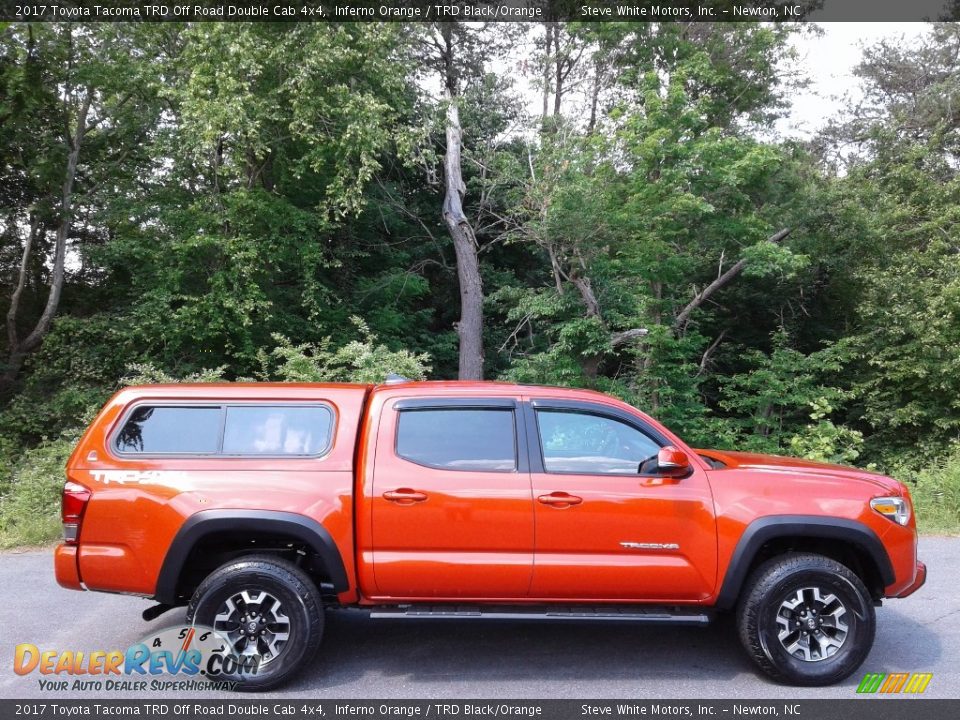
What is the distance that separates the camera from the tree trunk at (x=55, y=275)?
599 inches

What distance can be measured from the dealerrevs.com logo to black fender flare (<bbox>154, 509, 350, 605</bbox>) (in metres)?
0.41

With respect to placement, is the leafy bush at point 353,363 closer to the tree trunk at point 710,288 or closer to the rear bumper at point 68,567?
the rear bumper at point 68,567

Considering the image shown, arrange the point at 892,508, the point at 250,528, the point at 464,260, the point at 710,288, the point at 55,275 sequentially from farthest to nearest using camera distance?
the point at 464,260 < the point at 710,288 < the point at 55,275 < the point at 892,508 < the point at 250,528

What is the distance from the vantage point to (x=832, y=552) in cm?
464

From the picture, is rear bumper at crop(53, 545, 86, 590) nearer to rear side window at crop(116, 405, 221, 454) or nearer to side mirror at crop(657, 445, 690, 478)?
rear side window at crop(116, 405, 221, 454)

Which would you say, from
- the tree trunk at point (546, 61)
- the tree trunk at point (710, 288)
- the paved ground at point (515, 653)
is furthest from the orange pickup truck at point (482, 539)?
Answer: the tree trunk at point (546, 61)

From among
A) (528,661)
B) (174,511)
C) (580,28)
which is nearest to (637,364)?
(580,28)

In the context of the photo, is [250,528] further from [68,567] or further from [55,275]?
[55,275]

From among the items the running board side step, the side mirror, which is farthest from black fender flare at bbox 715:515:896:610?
the side mirror

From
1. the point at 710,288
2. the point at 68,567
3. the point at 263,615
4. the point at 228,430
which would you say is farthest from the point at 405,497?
the point at 710,288

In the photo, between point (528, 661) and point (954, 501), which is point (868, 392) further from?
point (528, 661)

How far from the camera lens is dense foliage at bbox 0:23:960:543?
1376 cm

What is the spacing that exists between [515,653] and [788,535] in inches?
76.0

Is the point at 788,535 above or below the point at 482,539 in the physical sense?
above
